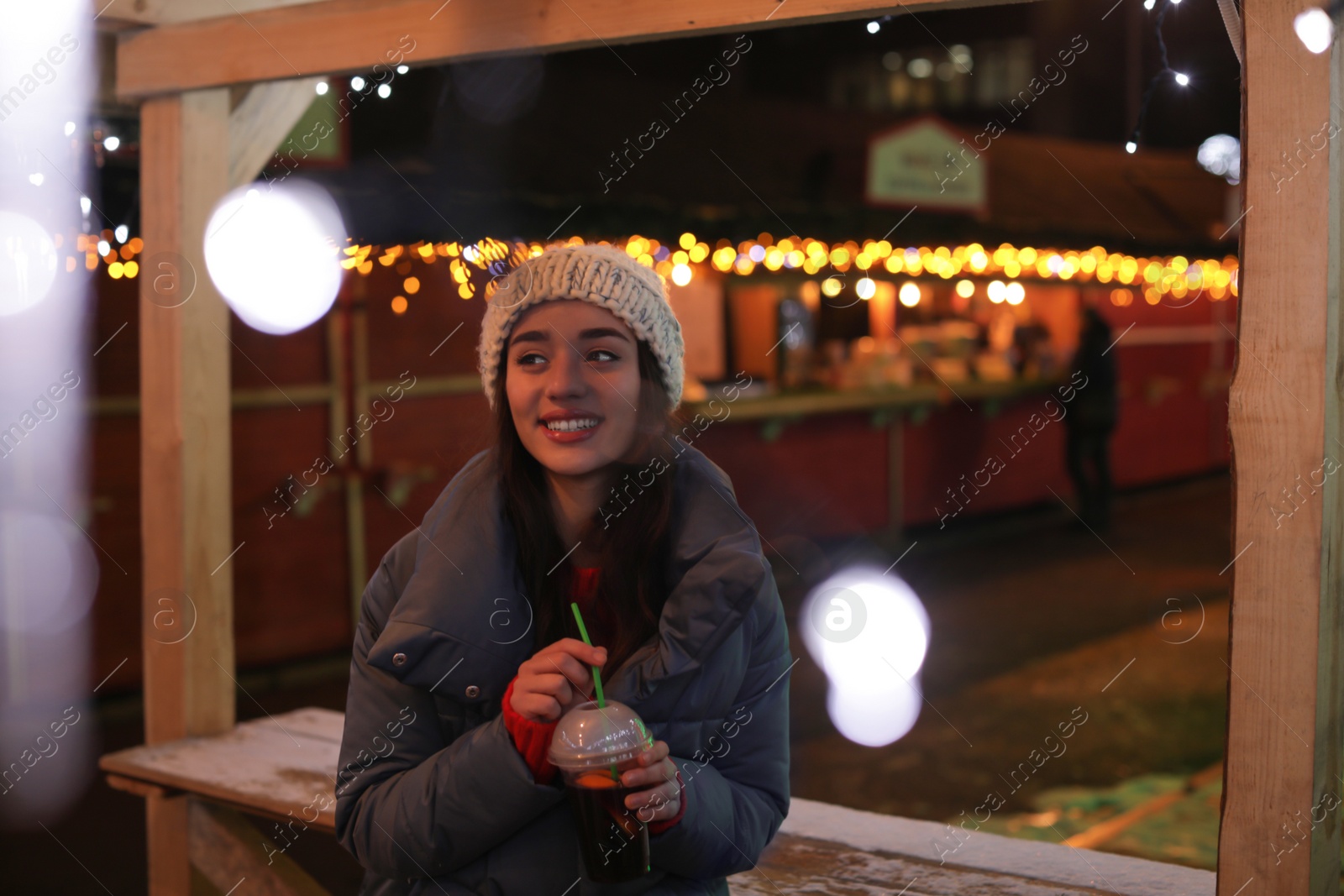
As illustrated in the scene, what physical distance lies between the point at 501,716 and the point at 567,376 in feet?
1.62

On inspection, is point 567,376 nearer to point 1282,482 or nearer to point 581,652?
point 581,652

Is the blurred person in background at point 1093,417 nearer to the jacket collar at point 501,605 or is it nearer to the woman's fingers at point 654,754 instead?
the jacket collar at point 501,605

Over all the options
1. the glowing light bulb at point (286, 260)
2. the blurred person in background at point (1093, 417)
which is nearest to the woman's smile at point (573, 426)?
the glowing light bulb at point (286, 260)

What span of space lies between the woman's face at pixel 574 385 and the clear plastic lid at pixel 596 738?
38cm

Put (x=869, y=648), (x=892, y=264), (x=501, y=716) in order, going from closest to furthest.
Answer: (x=501, y=716) < (x=869, y=648) < (x=892, y=264)

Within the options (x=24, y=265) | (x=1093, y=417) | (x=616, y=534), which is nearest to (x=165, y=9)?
(x=616, y=534)

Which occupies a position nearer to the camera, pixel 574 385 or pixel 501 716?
pixel 501 716

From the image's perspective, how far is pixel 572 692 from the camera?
1.48m

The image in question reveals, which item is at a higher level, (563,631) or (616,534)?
(616,534)

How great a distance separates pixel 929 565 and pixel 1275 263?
6.94m

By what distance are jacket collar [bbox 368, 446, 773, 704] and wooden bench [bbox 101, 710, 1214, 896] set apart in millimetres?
908

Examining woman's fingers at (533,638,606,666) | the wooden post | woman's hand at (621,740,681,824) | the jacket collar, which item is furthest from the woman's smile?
the wooden post

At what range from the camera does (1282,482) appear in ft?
5.20

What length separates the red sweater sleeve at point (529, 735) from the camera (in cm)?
150
